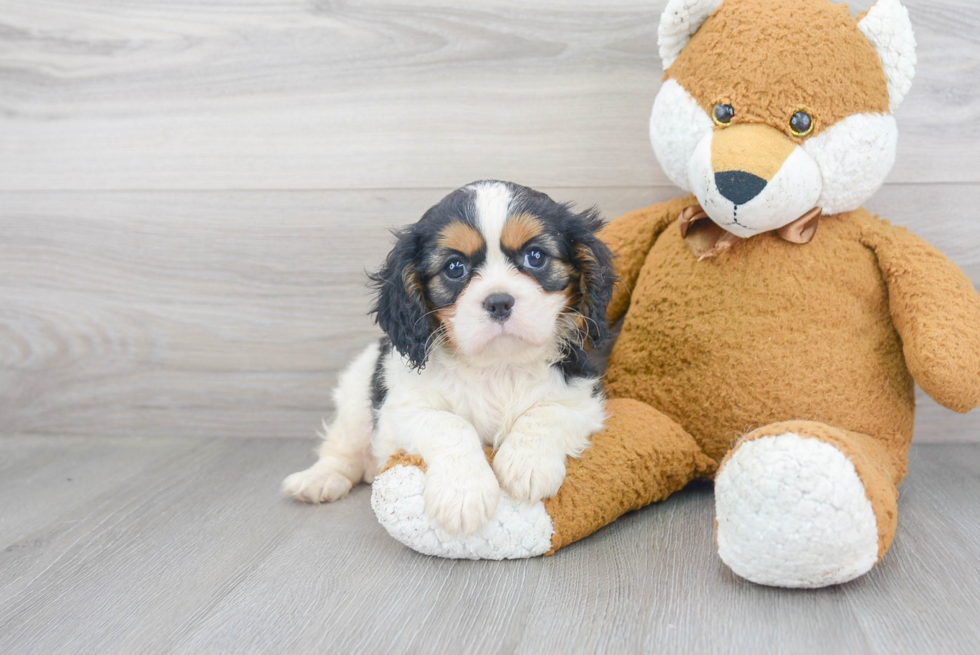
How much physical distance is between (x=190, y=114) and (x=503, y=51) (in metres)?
0.87

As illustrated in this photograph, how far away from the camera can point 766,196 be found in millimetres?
1436

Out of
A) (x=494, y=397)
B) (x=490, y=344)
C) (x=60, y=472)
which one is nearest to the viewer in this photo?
(x=490, y=344)

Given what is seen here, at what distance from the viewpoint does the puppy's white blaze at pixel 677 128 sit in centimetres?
155

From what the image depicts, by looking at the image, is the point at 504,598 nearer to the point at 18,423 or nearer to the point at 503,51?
the point at 503,51

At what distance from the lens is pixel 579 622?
117cm

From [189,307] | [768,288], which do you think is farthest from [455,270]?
[189,307]

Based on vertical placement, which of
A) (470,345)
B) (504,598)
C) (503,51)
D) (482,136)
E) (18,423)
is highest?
(503,51)

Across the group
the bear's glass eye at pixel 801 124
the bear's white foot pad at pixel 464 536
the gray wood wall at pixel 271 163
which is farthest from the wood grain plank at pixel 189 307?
the bear's white foot pad at pixel 464 536

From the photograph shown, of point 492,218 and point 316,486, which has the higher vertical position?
point 492,218

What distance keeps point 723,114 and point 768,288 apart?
0.36 meters

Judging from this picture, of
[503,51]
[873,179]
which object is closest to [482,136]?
[503,51]

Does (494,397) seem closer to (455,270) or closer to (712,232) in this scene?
(455,270)

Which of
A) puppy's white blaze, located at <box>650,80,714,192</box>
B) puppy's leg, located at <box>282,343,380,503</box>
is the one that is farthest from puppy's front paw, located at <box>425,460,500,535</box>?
puppy's white blaze, located at <box>650,80,714,192</box>

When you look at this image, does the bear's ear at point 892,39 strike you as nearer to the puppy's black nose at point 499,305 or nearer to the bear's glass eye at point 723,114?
the bear's glass eye at point 723,114
